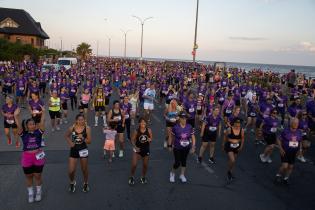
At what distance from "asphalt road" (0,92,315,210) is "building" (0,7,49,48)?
58598mm

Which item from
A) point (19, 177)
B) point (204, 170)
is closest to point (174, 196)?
point (204, 170)

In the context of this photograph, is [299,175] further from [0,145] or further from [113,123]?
[0,145]

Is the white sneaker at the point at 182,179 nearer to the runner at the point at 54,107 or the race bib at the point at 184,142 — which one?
the race bib at the point at 184,142

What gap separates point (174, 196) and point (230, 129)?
1968 millimetres

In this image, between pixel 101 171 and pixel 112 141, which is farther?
pixel 112 141

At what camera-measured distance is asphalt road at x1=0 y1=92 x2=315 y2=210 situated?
652 centimetres

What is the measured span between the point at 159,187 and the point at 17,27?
63.4 meters

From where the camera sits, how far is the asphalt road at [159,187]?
257 inches

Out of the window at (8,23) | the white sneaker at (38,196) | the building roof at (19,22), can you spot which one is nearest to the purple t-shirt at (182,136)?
the white sneaker at (38,196)

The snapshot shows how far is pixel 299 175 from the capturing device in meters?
8.68

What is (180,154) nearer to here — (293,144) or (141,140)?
(141,140)

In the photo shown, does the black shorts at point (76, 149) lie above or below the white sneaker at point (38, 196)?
above

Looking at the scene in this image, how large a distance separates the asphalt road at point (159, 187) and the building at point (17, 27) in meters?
58.6

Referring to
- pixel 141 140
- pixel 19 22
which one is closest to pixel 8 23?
pixel 19 22
